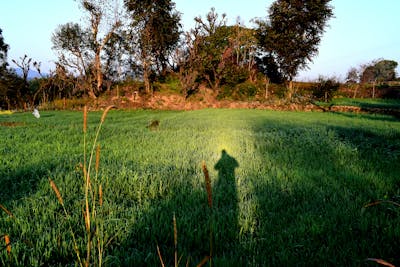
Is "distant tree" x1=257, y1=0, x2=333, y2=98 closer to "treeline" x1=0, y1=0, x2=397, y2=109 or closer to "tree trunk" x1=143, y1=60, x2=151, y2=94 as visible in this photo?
"treeline" x1=0, y1=0, x2=397, y2=109

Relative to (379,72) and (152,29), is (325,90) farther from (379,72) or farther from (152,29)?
(379,72)

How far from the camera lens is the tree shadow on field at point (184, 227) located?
7.13 ft

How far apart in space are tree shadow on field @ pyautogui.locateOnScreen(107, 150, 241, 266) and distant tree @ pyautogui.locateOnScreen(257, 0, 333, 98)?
31.9 meters

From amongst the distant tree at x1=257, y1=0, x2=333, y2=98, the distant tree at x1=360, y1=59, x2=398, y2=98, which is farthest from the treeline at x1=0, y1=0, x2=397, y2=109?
the distant tree at x1=360, y1=59, x2=398, y2=98

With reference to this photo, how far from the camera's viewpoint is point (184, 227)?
270cm

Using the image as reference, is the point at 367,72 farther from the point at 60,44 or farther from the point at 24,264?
the point at 24,264

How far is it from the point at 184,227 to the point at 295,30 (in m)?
35.5

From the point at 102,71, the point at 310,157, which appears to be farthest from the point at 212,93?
the point at 310,157

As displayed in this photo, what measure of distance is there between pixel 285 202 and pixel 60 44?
39.8 m

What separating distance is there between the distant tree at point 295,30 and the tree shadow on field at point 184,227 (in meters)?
31.9

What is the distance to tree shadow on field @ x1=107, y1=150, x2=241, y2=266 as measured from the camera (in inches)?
85.5

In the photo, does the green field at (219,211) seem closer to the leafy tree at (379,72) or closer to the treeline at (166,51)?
the treeline at (166,51)

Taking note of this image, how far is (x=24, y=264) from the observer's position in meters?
2.07

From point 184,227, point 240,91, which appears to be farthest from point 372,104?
point 184,227
